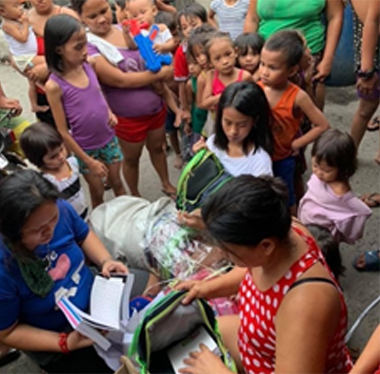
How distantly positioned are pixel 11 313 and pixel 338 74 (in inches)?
163

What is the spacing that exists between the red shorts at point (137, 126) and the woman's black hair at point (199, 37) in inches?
18.6

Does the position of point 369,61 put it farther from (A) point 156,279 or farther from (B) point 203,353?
(B) point 203,353

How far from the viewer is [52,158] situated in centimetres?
263

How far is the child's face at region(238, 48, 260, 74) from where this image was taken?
3279mm

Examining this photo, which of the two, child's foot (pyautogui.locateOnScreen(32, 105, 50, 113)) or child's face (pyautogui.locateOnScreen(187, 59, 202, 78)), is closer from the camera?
child's face (pyautogui.locateOnScreen(187, 59, 202, 78))

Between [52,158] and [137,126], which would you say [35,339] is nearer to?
[52,158]

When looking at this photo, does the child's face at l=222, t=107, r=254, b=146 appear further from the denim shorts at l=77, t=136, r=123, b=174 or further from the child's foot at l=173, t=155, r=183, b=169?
the child's foot at l=173, t=155, r=183, b=169

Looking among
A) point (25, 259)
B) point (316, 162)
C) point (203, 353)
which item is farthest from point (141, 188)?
point (203, 353)

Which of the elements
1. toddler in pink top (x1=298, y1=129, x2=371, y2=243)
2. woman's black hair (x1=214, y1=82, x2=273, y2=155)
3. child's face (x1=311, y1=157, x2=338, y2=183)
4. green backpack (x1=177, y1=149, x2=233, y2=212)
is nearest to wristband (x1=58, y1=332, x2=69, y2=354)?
green backpack (x1=177, y1=149, x2=233, y2=212)

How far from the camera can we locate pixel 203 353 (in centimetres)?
175

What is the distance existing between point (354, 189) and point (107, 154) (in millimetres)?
1864

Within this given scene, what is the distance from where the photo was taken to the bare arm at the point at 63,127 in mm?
2838

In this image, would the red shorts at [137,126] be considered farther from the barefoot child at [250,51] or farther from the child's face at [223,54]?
the barefoot child at [250,51]

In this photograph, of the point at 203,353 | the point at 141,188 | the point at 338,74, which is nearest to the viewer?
the point at 203,353
